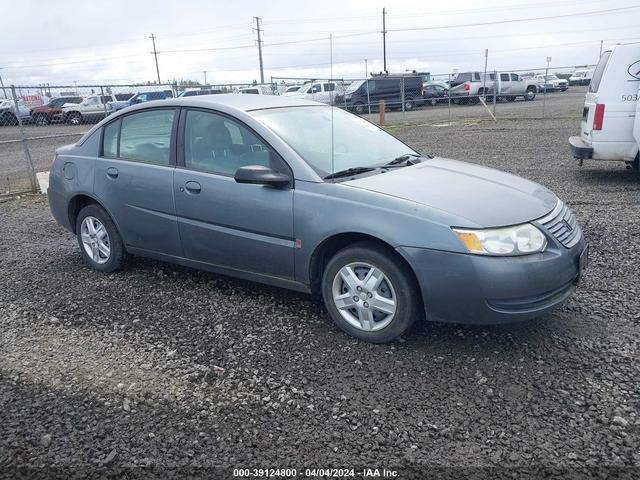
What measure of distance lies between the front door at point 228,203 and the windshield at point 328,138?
0.21 m

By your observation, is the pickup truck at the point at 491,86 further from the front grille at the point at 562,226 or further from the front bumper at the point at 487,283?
the front bumper at the point at 487,283

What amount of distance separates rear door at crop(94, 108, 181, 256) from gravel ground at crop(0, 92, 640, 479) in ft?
1.61

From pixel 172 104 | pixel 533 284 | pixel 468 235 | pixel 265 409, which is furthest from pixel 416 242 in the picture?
pixel 172 104

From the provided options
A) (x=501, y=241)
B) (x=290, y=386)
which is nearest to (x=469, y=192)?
(x=501, y=241)

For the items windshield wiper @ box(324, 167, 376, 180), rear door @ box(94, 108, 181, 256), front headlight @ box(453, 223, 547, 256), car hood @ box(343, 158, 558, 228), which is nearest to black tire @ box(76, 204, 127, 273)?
rear door @ box(94, 108, 181, 256)

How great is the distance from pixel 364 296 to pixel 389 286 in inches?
7.5

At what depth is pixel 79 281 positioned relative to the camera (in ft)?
16.4

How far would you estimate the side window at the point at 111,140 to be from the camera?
4914 millimetres

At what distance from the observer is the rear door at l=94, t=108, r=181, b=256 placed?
14.6 ft

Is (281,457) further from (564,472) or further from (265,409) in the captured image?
(564,472)

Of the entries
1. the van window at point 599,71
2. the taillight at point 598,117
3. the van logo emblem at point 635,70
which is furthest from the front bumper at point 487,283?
the van window at point 599,71

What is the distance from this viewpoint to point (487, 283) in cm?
316

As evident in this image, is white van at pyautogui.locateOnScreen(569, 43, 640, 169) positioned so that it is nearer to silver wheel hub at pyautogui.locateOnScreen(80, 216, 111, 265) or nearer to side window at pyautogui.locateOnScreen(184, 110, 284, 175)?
side window at pyautogui.locateOnScreen(184, 110, 284, 175)

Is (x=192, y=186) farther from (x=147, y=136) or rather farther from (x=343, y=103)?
(x=343, y=103)
